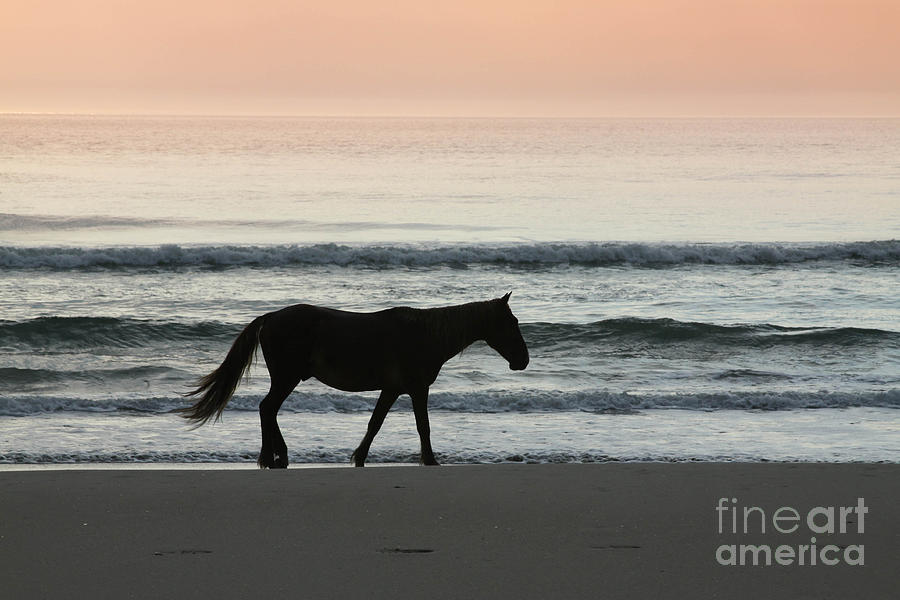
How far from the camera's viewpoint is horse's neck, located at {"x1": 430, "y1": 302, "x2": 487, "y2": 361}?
7887mm

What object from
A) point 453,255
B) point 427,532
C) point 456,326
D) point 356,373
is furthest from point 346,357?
point 453,255

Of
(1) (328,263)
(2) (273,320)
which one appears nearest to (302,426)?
(2) (273,320)

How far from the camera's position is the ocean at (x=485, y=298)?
384 inches

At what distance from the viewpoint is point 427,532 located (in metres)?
5.83

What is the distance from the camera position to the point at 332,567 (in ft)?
17.0

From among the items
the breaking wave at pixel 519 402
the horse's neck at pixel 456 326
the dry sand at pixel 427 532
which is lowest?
the breaking wave at pixel 519 402

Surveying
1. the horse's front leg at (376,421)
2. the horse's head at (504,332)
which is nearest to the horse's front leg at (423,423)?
the horse's front leg at (376,421)

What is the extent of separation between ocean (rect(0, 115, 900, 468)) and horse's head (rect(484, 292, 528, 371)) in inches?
45.1

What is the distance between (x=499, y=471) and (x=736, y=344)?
30.2ft

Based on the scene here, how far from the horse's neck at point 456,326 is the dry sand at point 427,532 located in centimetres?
91

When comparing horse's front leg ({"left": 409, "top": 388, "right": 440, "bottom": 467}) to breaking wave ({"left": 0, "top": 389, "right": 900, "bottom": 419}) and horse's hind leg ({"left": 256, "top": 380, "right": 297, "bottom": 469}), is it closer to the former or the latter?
horse's hind leg ({"left": 256, "top": 380, "right": 297, "bottom": 469})

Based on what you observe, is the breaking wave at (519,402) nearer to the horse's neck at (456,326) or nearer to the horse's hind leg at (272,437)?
the horse's hind leg at (272,437)

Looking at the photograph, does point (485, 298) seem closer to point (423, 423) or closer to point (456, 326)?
point (456, 326)

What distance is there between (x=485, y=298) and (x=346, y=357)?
42.8 feet
